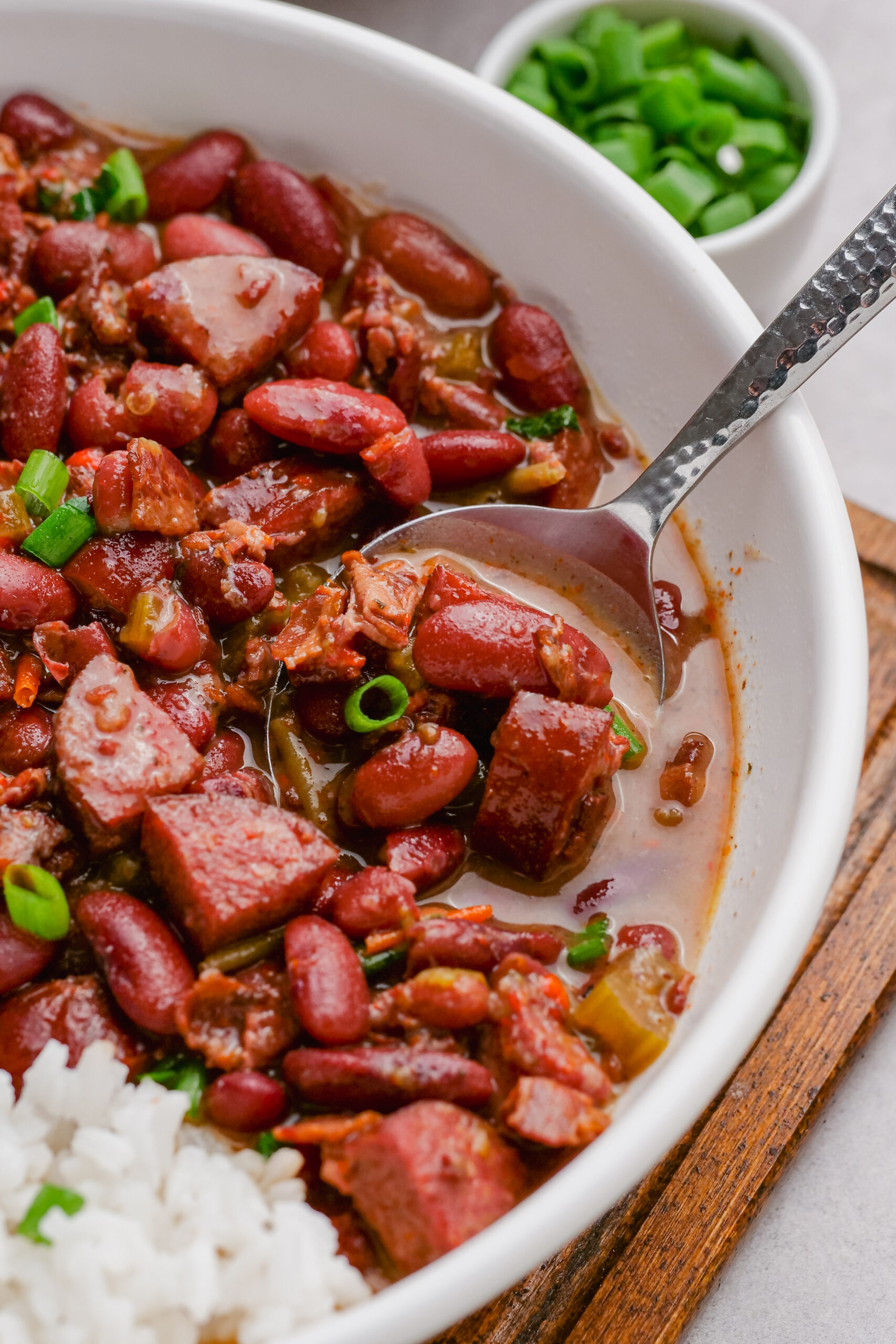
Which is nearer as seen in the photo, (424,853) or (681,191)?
(424,853)

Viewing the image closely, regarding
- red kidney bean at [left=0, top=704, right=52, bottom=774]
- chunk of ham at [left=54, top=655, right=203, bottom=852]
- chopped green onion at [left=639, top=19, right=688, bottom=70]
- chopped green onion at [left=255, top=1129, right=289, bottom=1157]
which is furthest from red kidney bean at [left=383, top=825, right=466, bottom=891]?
chopped green onion at [left=639, top=19, right=688, bottom=70]

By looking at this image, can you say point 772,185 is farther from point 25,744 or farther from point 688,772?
point 25,744

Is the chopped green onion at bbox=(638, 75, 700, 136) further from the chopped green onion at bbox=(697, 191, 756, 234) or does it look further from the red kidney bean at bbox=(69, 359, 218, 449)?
the red kidney bean at bbox=(69, 359, 218, 449)

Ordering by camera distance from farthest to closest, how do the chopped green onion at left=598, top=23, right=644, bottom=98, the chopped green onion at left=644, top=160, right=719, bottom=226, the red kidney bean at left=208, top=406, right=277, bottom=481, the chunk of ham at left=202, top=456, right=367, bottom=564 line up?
the chopped green onion at left=598, top=23, right=644, bottom=98 < the chopped green onion at left=644, top=160, right=719, bottom=226 < the red kidney bean at left=208, top=406, right=277, bottom=481 < the chunk of ham at left=202, top=456, right=367, bottom=564

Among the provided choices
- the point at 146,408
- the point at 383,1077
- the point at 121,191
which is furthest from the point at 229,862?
the point at 121,191

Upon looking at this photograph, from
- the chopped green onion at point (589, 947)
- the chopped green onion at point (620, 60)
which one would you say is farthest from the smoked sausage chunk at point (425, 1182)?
the chopped green onion at point (620, 60)

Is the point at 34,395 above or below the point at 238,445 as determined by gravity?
below
